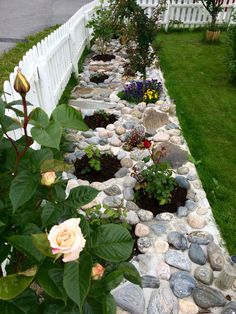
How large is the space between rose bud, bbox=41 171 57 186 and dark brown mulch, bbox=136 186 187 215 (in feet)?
6.53

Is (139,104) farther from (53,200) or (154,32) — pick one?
(53,200)

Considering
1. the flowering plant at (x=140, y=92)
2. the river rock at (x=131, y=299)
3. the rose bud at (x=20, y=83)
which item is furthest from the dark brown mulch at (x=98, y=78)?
the rose bud at (x=20, y=83)

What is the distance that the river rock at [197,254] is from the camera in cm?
242

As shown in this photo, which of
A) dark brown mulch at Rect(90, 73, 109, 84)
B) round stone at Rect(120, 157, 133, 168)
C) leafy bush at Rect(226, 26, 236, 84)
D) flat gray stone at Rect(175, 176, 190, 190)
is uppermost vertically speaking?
leafy bush at Rect(226, 26, 236, 84)

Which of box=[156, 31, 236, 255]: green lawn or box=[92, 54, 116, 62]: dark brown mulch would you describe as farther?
box=[92, 54, 116, 62]: dark brown mulch

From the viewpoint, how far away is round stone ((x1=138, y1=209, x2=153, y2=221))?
277 centimetres

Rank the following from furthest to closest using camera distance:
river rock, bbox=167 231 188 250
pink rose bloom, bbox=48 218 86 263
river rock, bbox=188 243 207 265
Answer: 1. river rock, bbox=167 231 188 250
2. river rock, bbox=188 243 207 265
3. pink rose bloom, bbox=48 218 86 263

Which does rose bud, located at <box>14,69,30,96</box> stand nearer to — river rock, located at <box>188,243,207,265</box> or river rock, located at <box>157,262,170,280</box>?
river rock, located at <box>157,262,170,280</box>

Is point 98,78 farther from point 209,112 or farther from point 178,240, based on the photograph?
point 178,240

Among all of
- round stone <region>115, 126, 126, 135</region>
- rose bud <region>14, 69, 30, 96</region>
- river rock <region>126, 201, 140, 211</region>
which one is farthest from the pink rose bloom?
round stone <region>115, 126, 126, 135</region>

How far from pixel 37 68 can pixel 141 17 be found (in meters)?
1.85

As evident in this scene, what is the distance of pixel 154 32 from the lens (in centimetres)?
460

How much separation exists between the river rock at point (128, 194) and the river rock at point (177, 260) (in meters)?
0.68

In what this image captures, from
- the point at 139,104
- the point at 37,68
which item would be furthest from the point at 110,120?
the point at 37,68
